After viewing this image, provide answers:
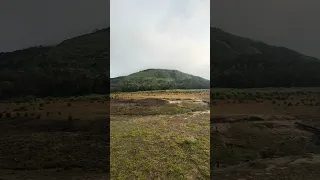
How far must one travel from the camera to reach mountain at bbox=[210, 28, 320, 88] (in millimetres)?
9773

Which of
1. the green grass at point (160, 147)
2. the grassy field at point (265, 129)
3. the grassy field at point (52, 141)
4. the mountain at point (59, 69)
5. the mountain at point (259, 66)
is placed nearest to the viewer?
the grassy field at point (52, 141)

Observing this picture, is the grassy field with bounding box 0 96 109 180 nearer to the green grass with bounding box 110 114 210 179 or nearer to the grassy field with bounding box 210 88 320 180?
the green grass with bounding box 110 114 210 179

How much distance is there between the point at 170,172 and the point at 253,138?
3933mm

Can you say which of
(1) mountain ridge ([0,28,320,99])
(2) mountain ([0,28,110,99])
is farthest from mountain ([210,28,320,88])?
(2) mountain ([0,28,110,99])

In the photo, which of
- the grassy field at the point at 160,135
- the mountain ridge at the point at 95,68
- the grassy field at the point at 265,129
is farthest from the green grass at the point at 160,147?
the mountain ridge at the point at 95,68

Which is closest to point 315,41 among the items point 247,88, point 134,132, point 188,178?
point 247,88

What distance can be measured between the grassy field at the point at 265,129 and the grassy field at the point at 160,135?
2.94m

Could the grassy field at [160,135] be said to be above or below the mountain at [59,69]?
below

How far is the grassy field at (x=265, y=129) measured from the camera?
941 centimetres

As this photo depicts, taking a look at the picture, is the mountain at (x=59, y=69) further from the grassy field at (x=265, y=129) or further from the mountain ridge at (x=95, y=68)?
the grassy field at (x=265, y=129)

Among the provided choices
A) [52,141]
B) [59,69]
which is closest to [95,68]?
[59,69]

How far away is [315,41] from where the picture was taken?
984cm

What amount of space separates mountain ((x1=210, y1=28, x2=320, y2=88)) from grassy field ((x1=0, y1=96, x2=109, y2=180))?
412cm

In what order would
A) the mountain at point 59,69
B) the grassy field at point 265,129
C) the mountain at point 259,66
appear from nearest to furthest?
the mountain at point 59,69, the grassy field at point 265,129, the mountain at point 259,66
